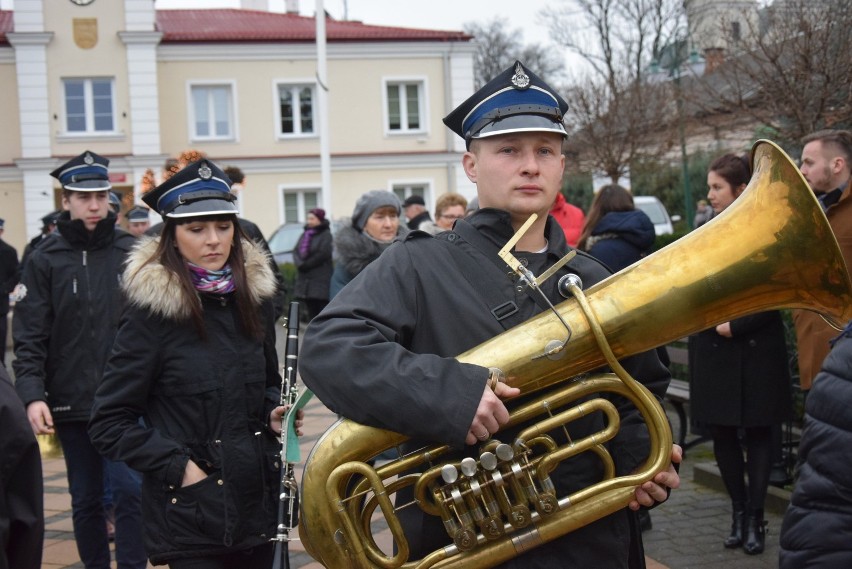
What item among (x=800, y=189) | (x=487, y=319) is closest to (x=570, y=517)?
(x=487, y=319)

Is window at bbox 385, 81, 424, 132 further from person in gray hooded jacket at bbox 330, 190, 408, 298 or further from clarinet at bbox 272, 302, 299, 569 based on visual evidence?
clarinet at bbox 272, 302, 299, 569

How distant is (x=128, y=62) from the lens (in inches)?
1059

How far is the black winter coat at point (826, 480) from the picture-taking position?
2.04m

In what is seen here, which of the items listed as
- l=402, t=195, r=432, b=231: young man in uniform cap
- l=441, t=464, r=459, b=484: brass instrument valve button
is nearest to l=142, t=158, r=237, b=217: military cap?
l=441, t=464, r=459, b=484: brass instrument valve button

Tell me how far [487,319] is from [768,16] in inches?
325

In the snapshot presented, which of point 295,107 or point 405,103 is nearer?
point 295,107

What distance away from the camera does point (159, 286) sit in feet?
11.2

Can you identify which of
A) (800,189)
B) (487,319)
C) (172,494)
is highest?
(800,189)

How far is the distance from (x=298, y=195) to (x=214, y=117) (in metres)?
3.22

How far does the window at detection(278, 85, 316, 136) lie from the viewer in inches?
1118

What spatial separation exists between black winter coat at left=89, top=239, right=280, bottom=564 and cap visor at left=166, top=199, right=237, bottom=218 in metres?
0.22

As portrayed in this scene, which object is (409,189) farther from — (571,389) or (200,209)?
(571,389)

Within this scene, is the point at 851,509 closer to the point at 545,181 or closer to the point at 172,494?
the point at 545,181

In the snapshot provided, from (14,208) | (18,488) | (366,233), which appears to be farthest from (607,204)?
(14,208)
